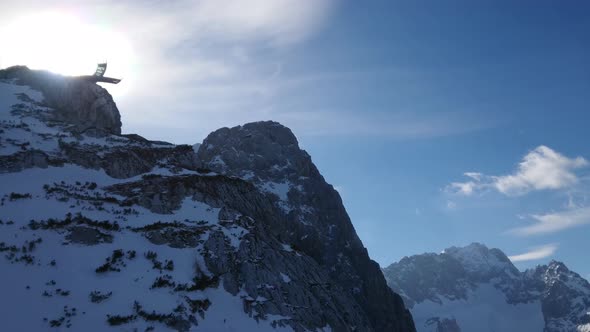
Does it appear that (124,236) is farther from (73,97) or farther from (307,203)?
(307,203)

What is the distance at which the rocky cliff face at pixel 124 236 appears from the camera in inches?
1837

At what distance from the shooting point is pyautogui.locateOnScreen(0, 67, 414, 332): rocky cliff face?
46.7 meters

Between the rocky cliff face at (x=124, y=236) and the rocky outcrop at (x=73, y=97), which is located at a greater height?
the rocky outcrop at (x=73, y=97)

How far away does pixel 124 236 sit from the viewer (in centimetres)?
5769

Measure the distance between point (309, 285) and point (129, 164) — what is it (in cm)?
2929

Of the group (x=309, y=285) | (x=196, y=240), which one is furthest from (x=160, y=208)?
(x=309, y=285)

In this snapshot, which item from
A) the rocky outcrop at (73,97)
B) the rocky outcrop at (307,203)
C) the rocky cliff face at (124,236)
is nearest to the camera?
the rocky cliff face at (124,236)

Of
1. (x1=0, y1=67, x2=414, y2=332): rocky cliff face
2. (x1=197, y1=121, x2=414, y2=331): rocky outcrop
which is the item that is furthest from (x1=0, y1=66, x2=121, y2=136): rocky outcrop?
(x1=197, y1=121, x2=414, y2=331): rocky outcrop

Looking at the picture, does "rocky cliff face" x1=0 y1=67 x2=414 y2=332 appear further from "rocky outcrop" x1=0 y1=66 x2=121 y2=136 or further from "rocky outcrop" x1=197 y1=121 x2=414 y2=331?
"rocky outcrop" x1=197 y1=121 x2=414 y2=331

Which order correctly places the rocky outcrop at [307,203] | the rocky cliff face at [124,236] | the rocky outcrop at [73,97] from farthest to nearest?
the rocky outcrop at [307,203], the rocky outcrop at [73,97], the rocky cliff face at [124,236]

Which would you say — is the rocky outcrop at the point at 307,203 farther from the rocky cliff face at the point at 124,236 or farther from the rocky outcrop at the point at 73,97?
the rocky cliff face at the point at 124,236

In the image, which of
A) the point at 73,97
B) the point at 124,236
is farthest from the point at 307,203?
the point at 124,236

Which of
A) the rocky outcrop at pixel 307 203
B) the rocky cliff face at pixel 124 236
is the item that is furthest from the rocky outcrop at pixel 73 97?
the rocky outcrop at pixel 307 203

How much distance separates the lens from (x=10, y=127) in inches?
3031
